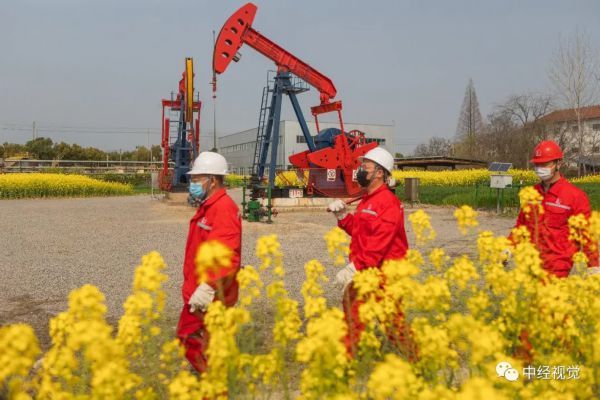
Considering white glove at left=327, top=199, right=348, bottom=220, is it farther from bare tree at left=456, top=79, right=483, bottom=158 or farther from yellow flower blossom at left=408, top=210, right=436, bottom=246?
bare tree at left=456, top=79, right=483, bottom=158

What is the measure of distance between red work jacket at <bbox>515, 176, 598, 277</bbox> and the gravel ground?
267cm

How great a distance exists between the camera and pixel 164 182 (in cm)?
2214

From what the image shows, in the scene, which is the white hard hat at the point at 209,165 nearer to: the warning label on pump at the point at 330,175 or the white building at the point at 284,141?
the warning label on pump at the point at 330,175

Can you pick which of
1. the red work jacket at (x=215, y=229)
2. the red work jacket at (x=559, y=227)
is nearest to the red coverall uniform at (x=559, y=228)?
the red work jacket at (x=559, y=227)

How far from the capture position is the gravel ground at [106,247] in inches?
A: 251

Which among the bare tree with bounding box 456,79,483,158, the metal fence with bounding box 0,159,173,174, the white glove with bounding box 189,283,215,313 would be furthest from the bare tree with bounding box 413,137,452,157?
the white glove with bounding box 189,283,215,313

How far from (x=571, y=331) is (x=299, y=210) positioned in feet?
49.7

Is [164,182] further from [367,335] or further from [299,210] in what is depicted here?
[367,335]

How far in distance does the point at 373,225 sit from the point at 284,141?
5738cm

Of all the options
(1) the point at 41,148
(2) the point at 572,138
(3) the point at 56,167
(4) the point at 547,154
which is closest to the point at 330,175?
(4) the point at 547,154

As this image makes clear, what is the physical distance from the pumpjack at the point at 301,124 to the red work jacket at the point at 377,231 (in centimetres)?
1345

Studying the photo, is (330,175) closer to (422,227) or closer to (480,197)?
(480,197)

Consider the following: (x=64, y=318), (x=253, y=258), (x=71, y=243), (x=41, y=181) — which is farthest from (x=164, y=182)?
(x=64, y=318)

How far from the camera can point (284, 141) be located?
60.6 metres
